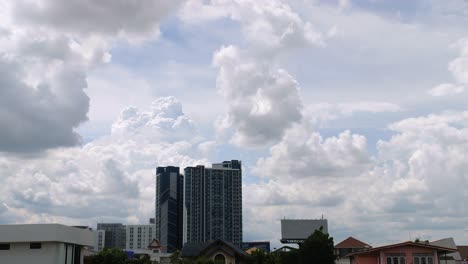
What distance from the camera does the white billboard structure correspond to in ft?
487

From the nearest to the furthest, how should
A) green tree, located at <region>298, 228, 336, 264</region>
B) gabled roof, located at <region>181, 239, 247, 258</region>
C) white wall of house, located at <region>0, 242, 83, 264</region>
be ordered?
1. white wall of house, located at <region>0, 242, 83, 264</region>
2. green tree, located at <region>298, 228, 336, 264</region>
3. gabled roof, located at <region>181, 239, 247, 258</region>

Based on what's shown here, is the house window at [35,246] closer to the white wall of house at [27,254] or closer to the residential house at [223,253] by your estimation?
the white wall of house at [27,254]

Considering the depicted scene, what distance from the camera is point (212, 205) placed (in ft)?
635

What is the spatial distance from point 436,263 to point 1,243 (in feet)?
141

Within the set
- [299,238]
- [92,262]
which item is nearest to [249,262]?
[92,262]

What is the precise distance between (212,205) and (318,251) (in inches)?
5254

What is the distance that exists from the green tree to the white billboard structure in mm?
86773

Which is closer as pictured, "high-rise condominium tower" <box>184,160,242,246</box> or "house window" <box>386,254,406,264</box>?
"house window" <box>386,254,406,264</box>

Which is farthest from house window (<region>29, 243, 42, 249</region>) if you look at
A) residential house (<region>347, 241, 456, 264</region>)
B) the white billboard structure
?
the white billboard structure

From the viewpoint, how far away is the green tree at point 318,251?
202ft

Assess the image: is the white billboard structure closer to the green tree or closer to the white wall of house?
the green tree

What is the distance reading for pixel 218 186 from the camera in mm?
196875

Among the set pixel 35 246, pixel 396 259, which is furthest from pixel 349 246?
pixel 35 246

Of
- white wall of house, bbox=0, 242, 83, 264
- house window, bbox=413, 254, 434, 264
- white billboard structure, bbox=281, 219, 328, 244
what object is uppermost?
white billboard structure, bbox=281, 219, 328, 244
